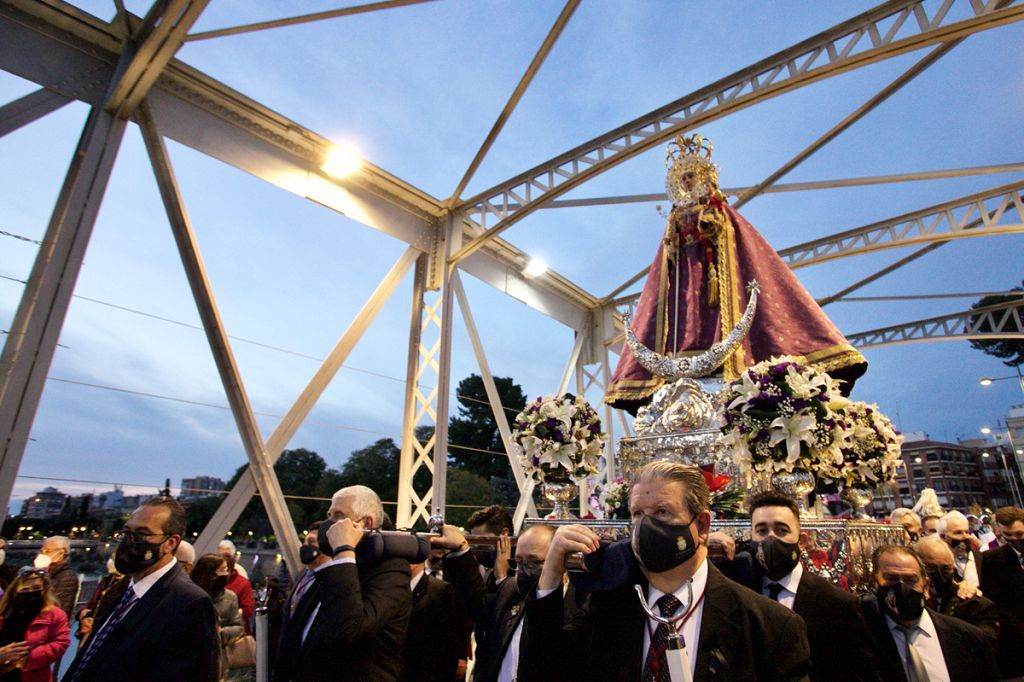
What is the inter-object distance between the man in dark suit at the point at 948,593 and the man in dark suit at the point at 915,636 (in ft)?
2.19

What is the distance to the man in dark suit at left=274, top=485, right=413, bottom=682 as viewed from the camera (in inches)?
75.4

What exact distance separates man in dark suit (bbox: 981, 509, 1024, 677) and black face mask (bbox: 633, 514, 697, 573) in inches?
120

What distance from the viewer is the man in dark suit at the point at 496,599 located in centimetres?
212

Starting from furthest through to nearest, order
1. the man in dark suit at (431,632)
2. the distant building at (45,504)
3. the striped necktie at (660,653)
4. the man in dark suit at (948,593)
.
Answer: the distant building at (45,504), the man in dark suit at (948,593), the man in dark suit at (431,632), the striped necktie at (660,653)

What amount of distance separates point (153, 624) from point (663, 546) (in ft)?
5.76

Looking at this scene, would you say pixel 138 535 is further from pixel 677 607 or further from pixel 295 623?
pixel 677 607

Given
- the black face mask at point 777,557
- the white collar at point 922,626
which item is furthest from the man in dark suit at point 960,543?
the black face mask at point 777,557

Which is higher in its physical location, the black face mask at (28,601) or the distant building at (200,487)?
the distant building at (200,487)

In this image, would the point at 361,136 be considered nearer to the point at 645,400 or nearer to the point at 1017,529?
the point at 645,400

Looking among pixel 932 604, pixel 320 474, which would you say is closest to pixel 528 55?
pixel 320 474

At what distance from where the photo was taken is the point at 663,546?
4.44 feet

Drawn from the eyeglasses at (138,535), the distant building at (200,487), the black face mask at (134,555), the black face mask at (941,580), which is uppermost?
the distant building at (200,487)

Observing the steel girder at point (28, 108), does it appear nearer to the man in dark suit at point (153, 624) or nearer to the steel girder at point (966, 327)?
the man in dark suit at point (153, 624)

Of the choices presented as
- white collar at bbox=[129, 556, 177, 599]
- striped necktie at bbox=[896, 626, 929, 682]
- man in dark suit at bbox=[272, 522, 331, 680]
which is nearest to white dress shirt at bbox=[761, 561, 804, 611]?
striped necktie at bbox=[896, 626, 929, 682]
